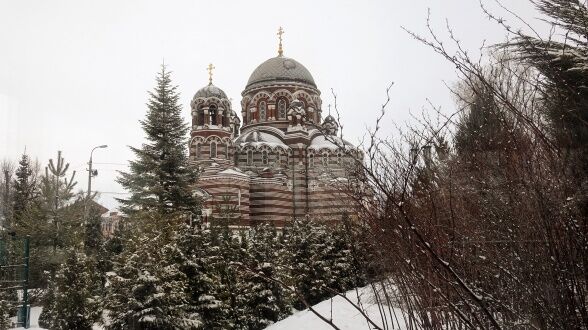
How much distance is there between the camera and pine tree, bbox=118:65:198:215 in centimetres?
1623

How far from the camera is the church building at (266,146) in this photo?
106ft

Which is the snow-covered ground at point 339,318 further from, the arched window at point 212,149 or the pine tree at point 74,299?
the arched window at point 212,149

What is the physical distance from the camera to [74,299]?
12289mm

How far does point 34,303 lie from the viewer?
17.1 meters

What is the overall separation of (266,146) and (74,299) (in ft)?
80.8

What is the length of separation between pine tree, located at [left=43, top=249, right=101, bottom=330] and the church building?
15592mm

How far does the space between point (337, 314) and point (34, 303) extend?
1211 cm

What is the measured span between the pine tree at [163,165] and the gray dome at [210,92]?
15881mm

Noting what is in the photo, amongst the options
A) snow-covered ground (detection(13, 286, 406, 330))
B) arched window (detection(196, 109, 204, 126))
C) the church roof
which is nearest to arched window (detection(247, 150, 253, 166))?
the church roof

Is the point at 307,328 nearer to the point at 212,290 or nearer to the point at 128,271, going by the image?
the point at 212,290

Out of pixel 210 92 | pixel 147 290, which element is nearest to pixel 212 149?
pixel 210 92

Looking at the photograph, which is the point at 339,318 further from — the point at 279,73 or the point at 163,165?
the point at 279,73

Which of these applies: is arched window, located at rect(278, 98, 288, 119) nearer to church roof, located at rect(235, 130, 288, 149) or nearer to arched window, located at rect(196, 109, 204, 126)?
church roof, located at rect(235, 130, 288, 149)

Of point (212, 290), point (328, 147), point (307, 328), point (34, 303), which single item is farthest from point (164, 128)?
point (328, 147)
